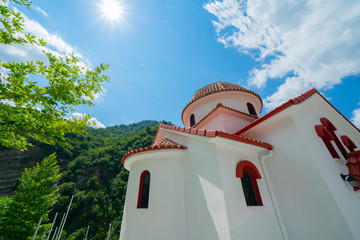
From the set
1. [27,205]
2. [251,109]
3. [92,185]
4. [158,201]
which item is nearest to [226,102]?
[251,109]

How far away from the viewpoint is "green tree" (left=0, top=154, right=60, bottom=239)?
9.92 meters

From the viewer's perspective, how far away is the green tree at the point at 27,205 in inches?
391

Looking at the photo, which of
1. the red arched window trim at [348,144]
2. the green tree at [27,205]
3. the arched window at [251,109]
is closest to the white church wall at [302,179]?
the red arched window trim at [348,144]

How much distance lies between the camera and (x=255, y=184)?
449 centimetres

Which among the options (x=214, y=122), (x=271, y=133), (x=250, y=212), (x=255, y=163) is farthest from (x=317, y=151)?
(x=214, y=122)

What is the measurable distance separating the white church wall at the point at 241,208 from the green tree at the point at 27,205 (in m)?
15.5

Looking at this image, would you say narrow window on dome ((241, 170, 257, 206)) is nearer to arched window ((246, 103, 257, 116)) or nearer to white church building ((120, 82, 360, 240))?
white church building ((120, 82, 360, 240))

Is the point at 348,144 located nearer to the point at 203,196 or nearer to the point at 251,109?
the point at 251,109

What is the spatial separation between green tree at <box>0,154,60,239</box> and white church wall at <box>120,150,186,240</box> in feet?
37.7

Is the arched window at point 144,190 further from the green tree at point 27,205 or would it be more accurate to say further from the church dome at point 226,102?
the green tree at point 27,205

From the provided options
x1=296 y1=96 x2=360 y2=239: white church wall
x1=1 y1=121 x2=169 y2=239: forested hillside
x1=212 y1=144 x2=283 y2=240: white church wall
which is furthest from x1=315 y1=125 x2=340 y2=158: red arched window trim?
x1=1 y1=121 x2=169 y2=239: forested hillside

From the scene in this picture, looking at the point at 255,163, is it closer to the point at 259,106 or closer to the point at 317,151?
the point at 317,151

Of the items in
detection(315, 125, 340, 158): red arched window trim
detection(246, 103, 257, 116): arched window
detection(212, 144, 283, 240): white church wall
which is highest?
detection(246, 103, 257, 116): arched window

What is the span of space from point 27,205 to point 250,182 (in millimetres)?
17436
